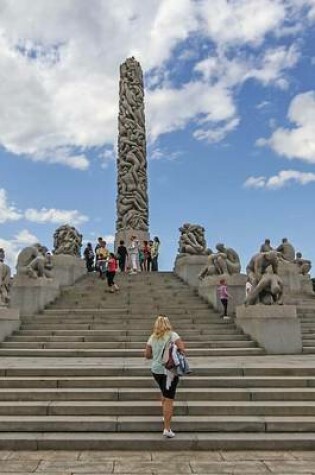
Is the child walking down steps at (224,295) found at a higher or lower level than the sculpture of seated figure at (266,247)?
lower

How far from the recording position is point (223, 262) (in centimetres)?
1461

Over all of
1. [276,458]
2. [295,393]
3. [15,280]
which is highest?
[15,280]

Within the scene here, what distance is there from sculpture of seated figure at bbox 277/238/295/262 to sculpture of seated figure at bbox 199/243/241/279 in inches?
196

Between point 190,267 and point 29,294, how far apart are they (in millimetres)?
7165

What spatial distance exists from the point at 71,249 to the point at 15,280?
6.38m

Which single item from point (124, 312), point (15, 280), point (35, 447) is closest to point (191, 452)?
point (35, 447)

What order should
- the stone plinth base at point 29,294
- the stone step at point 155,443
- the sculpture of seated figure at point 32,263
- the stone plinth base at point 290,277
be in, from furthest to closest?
the stone plinth base at point 290,277 → the sculpture of seated figure at point 32,263 → the stone plinth base at point 29,294 → the stone step at point 155,443

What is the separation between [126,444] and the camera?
5906mm

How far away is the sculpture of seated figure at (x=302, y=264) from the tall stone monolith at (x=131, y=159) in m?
10.0

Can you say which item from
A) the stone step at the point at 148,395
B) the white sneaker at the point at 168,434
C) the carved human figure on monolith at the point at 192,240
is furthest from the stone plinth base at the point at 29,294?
the white sneaker at the point at 168,434

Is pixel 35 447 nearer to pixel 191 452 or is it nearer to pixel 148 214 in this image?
pixel 191 452

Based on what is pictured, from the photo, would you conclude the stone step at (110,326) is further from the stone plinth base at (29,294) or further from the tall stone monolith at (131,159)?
the tall stone monolith at (131,159)

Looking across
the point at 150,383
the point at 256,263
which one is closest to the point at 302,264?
the point at 256,263

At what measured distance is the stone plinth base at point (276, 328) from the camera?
35.4ft
